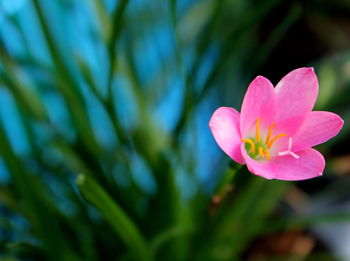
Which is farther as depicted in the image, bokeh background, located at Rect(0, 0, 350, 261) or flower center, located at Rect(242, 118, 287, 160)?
bokeh background, located at Rect(0, 0, 350, 261)

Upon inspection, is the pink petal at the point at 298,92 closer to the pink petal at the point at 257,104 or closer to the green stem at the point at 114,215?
the pink petal at the point at 257,104

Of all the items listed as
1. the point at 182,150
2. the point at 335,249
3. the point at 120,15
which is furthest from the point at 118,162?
the point at 335,249

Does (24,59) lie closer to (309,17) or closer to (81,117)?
(81,117)

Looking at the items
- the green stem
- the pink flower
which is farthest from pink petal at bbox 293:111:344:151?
the green stem

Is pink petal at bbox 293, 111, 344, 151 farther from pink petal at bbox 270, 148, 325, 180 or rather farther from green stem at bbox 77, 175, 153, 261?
green stem at bbox 77, 175, 153, 261

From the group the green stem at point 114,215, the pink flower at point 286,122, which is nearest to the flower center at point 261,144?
the pink flower at point 286,122

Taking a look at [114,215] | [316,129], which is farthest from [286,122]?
[114,215]

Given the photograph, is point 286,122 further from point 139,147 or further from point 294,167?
point 139,147
